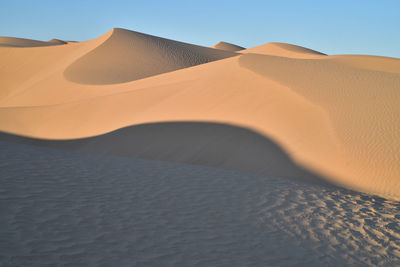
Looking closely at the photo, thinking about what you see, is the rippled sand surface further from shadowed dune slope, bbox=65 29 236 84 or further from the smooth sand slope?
shadowed dune slope, bbox=65 29 236 84

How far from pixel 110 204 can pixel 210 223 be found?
157cm

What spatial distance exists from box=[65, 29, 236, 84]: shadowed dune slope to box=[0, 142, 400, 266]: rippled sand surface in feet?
61.0

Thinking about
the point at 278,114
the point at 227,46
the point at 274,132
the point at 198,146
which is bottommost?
the point at 198,146

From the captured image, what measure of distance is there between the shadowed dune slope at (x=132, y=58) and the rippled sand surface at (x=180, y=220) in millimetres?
18598

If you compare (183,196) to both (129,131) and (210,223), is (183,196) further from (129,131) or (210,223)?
(129,131)

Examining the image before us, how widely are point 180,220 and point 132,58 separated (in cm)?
2962

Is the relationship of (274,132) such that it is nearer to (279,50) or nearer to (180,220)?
(180,220)

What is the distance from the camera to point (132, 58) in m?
33.0

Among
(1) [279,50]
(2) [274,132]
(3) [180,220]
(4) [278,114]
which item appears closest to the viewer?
(3) [180,220]

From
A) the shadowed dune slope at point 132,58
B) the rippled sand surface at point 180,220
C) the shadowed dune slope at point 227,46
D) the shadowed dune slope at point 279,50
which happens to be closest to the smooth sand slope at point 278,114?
the rippled sand surface at point 180,220

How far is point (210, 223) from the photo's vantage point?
16.6ft

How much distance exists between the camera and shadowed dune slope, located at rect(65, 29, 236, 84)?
2805cm

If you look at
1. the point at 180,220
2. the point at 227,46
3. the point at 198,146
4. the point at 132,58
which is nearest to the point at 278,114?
the point at 198,146

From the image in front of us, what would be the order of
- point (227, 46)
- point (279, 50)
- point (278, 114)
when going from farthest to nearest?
point (227, 46) < point (279, 50) < point (278, 114)
